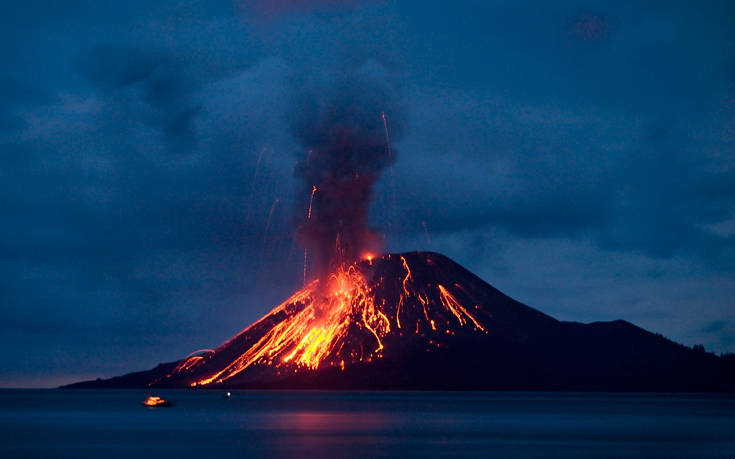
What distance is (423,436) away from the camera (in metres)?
80.1

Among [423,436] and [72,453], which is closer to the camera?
[72,453]

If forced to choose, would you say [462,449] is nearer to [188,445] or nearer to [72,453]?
[188,445]

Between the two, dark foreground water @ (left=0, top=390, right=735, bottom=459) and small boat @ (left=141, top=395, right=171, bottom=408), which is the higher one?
small boat @ (left=141, top=395, right=171, bottom=408)

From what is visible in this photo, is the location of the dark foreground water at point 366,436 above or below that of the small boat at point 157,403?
below

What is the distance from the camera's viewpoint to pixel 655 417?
386 ft

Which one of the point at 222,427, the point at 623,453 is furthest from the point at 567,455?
the point at 222,427

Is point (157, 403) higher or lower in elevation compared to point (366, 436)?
higher

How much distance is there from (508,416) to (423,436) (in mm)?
42985

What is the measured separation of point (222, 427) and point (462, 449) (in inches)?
1301

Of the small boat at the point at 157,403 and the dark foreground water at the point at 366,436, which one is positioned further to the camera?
the small boat at the point at 157,403

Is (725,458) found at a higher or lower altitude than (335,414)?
lower

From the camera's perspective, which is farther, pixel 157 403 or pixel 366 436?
pixel 157 403

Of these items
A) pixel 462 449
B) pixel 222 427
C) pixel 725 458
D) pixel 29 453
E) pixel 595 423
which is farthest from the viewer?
pixel 595 423

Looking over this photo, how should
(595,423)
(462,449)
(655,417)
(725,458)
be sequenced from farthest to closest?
(655,417), (595,423), (462,449), (725,458)
